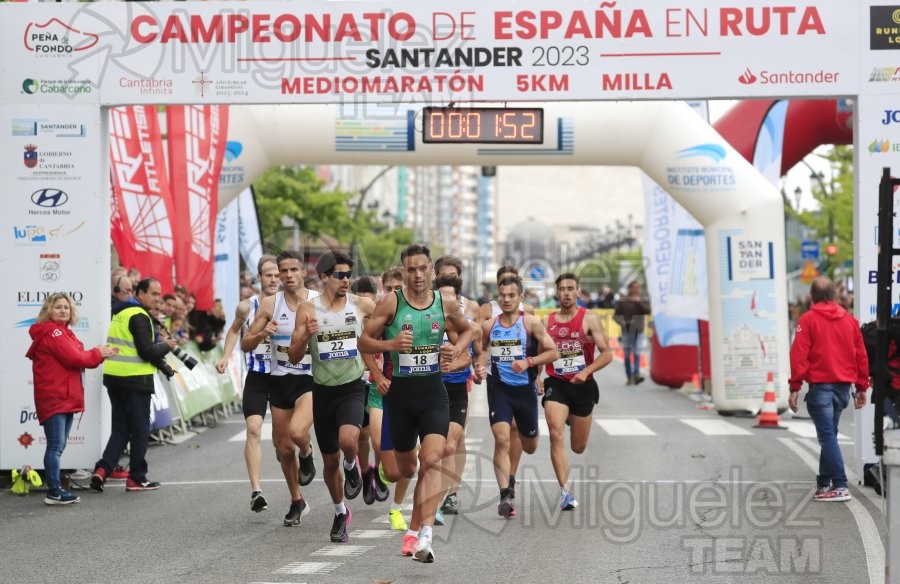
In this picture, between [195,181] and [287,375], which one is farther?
[195,181]

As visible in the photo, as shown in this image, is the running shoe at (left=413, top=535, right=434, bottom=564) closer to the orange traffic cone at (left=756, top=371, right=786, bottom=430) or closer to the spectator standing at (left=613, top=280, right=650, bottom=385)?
the orange traffic cone at (left=756, top=371, right=786, bottom=430)

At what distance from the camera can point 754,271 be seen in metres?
19.5

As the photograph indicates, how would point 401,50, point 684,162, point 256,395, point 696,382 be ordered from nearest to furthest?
point 256,395
point 401,50
point 684,162
point 696,382

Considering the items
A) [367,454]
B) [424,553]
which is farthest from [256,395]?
[424,553]

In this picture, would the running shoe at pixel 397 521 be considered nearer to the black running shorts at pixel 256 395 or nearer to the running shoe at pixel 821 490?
the black running shorts at pixel 256 395

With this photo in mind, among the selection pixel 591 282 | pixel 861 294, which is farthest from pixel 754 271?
pixel 591 282

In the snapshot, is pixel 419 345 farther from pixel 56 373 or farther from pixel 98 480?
pixel 98 480

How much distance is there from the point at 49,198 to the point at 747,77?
21.8ft

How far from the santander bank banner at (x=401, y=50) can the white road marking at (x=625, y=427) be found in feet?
19.1

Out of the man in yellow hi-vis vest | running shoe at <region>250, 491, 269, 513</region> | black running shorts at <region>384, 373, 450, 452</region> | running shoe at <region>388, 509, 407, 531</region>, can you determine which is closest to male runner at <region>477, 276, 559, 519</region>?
running shoe at <region>388, 509, 407, 531</region>

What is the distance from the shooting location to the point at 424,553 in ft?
27.1

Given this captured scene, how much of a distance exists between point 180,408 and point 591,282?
9546 cm

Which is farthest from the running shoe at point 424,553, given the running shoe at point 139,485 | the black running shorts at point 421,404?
the running shoe at point 139,485

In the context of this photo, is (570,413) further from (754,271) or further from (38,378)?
(754,271)
